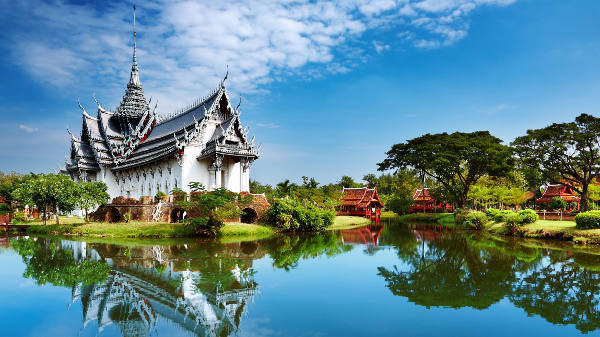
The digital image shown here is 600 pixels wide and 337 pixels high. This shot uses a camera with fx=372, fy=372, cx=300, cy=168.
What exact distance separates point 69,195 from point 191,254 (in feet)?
45.9

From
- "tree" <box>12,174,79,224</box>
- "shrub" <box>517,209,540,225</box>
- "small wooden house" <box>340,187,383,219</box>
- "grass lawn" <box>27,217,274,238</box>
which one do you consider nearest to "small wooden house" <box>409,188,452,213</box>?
"small wooden house" <box>340,187,383,219</box>

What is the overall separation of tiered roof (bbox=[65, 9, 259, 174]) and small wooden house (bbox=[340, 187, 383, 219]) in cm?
1897

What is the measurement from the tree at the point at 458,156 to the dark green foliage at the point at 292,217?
1325cm

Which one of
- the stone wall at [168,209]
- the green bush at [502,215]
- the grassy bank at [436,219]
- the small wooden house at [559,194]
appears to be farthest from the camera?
the small wooden house at [559,194]

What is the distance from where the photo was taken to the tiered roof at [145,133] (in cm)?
2516

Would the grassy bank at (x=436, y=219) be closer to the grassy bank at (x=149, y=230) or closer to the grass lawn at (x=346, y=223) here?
the grass lawn at (x=346, y=223)

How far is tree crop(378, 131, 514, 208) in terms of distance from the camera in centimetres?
3028

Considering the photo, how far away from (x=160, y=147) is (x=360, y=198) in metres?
22.9

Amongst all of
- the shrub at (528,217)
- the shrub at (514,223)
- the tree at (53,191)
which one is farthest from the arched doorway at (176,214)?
the shrub at (528,217)

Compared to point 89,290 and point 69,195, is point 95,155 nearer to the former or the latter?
point 69,195

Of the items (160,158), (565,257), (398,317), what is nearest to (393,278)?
(398,317)

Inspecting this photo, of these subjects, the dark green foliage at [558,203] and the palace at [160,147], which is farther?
the dark green foliage at [558,203]

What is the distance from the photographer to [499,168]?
1197 inches

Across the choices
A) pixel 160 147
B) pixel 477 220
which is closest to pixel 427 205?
pixel 477 220
